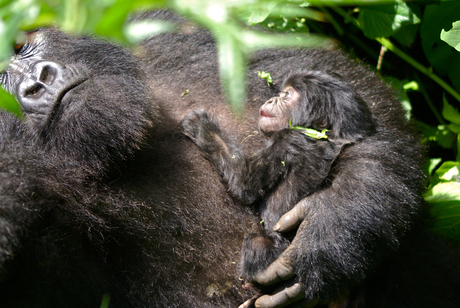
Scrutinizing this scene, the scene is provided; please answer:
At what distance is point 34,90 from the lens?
1.70m

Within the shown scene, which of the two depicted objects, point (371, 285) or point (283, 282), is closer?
point (283, 282)

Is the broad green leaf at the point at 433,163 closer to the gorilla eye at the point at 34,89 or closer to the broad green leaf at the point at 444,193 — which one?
the broad green leaf at the point at 444,193

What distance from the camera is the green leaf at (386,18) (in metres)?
2.73

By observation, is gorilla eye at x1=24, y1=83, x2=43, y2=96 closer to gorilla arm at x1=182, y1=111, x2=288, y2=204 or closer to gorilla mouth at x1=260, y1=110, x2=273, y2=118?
gorilla arm at x1=182, y1=111, x2=288, y2=204

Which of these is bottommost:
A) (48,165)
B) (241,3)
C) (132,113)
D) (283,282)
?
(283,282)

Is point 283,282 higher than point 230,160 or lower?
lower

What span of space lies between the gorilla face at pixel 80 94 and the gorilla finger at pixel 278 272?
82cm

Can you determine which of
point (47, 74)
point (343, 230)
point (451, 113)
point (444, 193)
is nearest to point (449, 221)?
point (444, 193)

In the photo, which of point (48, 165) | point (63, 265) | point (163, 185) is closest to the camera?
point (63, 265)

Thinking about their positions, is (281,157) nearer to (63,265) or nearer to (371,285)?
(371,285)

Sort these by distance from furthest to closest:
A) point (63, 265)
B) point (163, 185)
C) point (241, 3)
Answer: point (163, 185) < point (63, 265) < point (241, 3)

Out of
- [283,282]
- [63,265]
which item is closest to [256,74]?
[283,282]

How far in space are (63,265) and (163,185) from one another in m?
0.58

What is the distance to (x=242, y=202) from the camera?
2.03 metres
